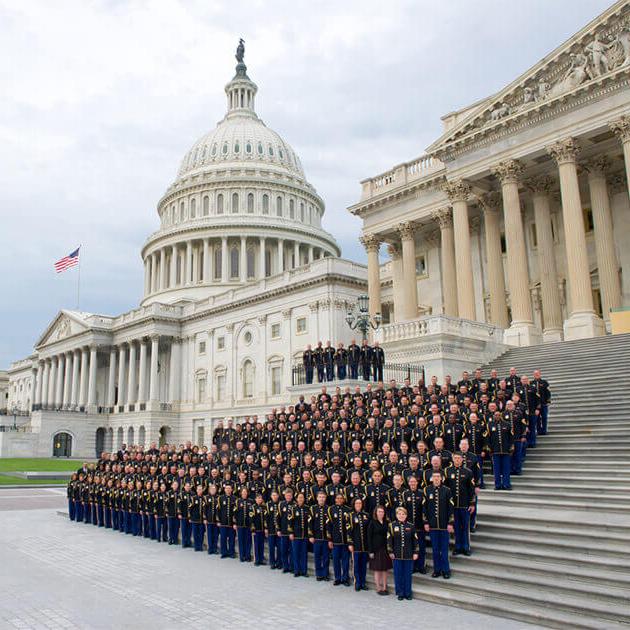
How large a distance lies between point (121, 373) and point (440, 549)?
67.9m

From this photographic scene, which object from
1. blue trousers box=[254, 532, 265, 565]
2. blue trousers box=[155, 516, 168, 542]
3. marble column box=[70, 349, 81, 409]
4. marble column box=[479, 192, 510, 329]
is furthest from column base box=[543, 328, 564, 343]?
marble column box=[70, 349, 81, 409]

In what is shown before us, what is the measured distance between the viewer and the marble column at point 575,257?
1035 inches

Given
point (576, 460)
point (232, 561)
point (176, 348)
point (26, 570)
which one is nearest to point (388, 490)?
point (232, 561)

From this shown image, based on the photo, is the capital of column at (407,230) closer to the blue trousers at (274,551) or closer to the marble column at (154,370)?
the blue trousers at (274,551)

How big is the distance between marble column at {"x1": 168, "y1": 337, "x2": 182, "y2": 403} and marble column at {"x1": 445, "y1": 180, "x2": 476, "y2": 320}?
43.0m

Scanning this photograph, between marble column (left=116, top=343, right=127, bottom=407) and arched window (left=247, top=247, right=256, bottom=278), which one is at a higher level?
arched window (left=247, top=247, right=256, bottom=278)

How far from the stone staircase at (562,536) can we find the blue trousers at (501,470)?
24 centimetres

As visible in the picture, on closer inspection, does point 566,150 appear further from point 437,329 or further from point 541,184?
point 437,329

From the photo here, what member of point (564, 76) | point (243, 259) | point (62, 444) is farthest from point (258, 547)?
point (243, 259)

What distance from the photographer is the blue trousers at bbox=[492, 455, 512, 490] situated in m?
13.3

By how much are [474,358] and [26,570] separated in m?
17.8

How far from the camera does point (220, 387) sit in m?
63.3

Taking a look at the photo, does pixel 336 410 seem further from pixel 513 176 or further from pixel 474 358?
pixel 513 176

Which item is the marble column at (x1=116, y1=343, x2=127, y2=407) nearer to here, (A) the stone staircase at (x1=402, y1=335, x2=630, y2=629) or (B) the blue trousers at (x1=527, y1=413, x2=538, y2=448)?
(A) the stone staircase at (x1=402, y1=335, x2=630, y2=629)
